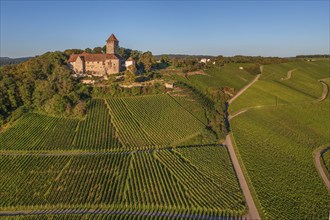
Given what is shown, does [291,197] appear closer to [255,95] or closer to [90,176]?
[90,176]

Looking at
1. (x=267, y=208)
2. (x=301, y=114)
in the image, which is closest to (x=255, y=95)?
(x=301, y=114)

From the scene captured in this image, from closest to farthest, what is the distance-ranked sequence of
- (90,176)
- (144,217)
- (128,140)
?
(144,217), (90,176), (128,140)

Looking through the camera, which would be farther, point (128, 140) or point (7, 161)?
point (128, 140)

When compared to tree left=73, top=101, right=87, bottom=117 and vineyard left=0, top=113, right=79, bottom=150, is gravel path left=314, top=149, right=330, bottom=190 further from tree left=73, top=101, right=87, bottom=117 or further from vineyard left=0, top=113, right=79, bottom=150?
tree left=73, top=101, right=87, bottom=117

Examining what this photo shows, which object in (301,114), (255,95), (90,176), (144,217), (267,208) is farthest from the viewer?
(255,95)

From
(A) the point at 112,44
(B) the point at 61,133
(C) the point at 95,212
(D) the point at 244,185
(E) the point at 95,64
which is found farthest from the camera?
(A) the point at 112,44

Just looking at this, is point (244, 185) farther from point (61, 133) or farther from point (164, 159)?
Answer: point (61, 133)

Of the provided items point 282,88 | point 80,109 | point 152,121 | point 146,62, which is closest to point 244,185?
point 152,121
